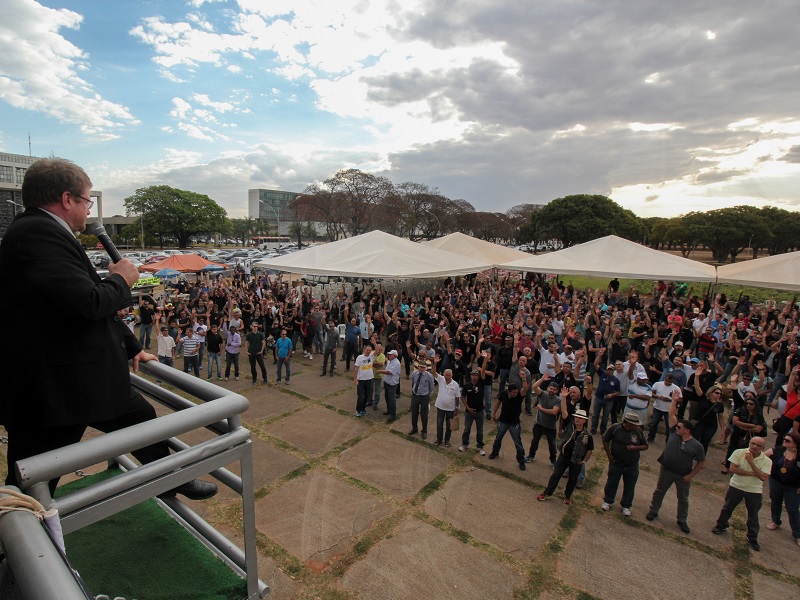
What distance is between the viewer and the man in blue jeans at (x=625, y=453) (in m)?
6.10

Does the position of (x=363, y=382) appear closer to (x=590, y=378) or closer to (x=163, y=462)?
(x=590, y=378)

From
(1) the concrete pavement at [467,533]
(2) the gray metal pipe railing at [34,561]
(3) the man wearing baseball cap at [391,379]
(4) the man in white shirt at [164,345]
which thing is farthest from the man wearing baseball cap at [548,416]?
(4) the man in white shirt at [164,345]

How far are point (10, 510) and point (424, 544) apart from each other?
5619 millimetres

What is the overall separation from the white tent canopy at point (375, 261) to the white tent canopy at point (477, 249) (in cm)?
376

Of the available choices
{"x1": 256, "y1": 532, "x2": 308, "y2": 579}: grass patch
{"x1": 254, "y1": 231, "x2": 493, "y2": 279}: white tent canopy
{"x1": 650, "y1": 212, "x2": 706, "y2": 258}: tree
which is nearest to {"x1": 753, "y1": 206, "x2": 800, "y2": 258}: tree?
{"x1": 650, "y1": 212, "x2": 706, "y2": 258}: tree

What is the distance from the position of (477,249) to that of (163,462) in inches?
866

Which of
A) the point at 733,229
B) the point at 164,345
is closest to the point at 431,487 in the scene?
the point at 164,345

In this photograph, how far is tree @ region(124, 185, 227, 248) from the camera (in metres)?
73.9

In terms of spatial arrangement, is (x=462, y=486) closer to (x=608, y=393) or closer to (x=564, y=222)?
(x=608, y=393)

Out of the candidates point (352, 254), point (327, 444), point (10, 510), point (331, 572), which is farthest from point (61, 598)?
point (352, 254)

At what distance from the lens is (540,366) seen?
388 inches

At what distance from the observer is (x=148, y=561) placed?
1.88 m

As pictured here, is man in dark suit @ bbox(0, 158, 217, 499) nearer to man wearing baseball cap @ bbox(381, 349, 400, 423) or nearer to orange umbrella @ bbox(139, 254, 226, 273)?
man wearing baseball cap @ bbox(381, 349, 400, 423)

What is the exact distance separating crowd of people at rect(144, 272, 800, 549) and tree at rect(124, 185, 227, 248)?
69.8 m
